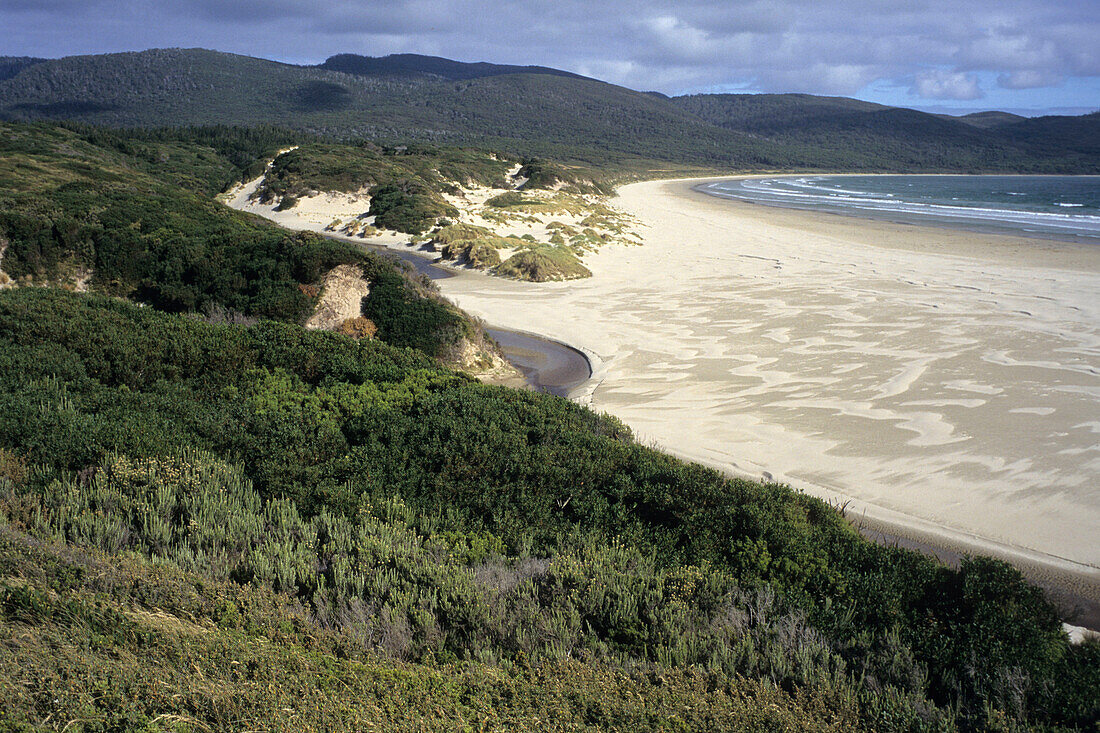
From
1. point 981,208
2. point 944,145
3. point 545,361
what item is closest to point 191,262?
point 545,361

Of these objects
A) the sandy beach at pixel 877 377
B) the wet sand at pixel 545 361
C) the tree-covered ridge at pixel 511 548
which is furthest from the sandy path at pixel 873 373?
the tree-covered ridge at pixel 511 548

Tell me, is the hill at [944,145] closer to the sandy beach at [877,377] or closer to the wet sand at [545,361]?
the sandy beach at [877,377]

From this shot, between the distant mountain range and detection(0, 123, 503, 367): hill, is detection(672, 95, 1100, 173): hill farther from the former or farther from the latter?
detection(0, 123, 503, 367): hill

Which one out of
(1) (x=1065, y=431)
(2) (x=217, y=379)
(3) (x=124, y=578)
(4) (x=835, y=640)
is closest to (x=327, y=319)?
(2) (x=217, y=379)

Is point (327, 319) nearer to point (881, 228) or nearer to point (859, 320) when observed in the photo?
point (859, 320)

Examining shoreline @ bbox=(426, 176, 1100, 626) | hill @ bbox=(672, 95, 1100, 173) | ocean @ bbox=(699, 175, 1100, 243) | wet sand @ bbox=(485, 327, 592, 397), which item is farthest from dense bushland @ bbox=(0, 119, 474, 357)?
hill @ bbox=(672, 95, 1100, 173)

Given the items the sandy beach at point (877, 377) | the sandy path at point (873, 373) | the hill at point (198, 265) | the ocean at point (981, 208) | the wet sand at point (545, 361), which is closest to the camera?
the sandy beach at point (877, 377)

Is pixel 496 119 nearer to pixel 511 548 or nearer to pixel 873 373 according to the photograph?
pixel 873 373
